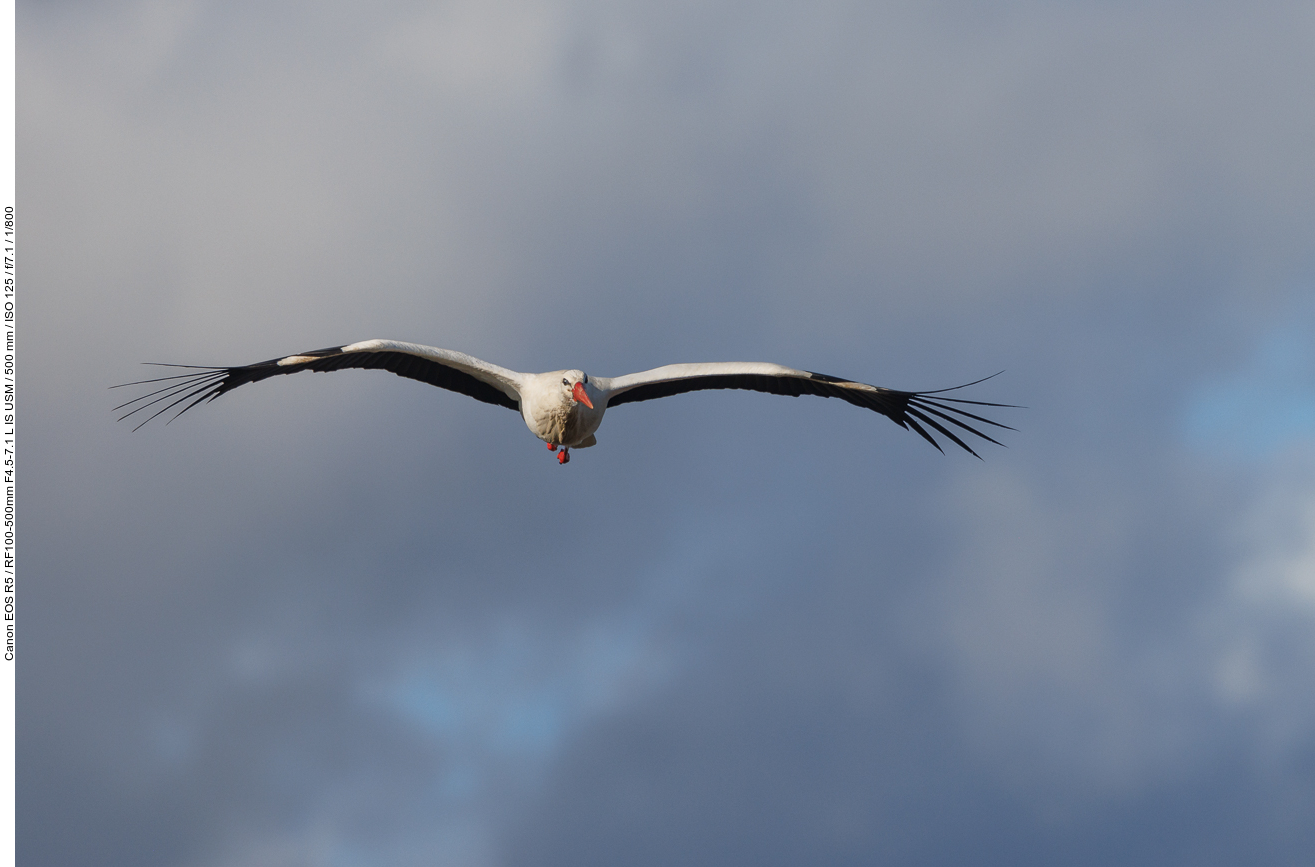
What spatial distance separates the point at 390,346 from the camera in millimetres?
17969

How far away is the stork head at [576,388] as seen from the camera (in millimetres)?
17625

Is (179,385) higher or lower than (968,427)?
higher

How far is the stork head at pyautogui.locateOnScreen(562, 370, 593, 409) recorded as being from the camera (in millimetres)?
17625

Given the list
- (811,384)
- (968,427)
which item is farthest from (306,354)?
(968,427)

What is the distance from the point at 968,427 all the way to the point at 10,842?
17.8 metres

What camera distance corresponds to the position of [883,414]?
18953mm

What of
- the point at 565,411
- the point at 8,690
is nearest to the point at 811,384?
the point at 565,411

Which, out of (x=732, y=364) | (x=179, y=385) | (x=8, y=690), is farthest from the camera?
(x=8, y=690)

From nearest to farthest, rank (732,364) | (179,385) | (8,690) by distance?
(179,385) < (732,364) < (8,690)

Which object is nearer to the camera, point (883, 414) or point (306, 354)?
point (306, 354)

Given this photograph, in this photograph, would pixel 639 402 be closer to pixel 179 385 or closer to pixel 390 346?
pixel 390 346

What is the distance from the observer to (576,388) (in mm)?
17641

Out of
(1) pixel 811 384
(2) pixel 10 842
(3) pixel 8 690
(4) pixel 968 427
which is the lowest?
(2) pixel 10 842

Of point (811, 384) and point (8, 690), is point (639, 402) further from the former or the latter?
point (8, 690)
